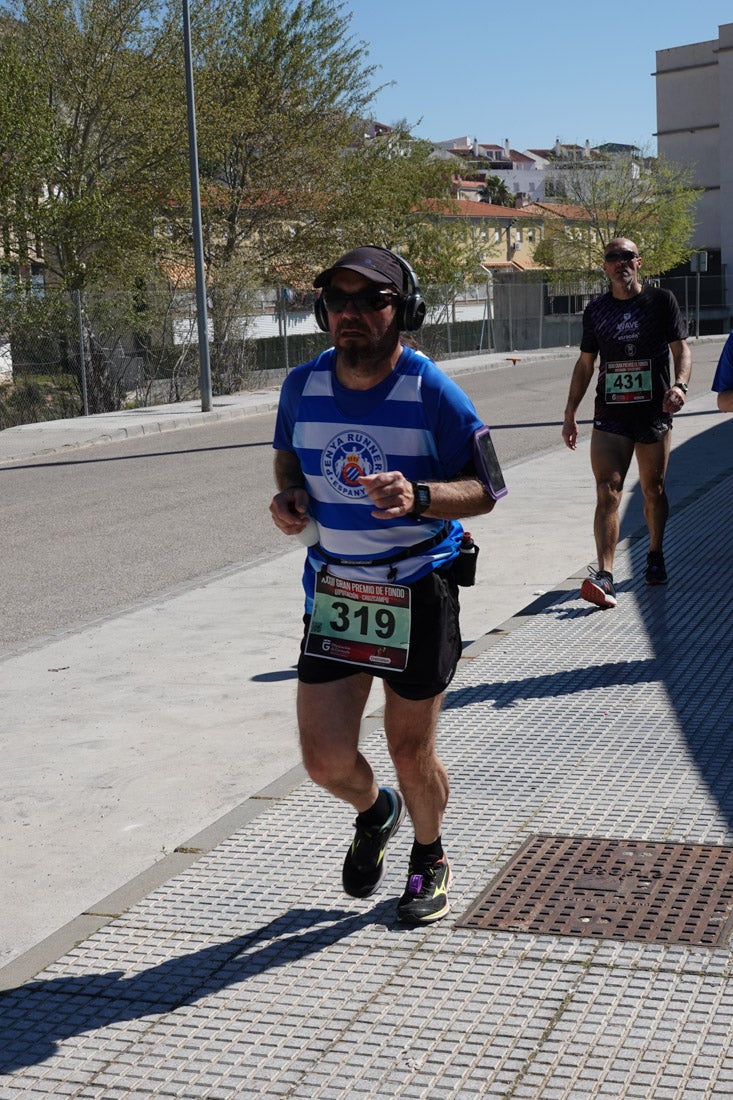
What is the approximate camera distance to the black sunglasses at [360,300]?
362 centimetres

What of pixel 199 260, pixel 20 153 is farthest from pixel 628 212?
pixel 20 153

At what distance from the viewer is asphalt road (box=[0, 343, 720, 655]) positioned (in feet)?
30.4

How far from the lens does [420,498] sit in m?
3.54

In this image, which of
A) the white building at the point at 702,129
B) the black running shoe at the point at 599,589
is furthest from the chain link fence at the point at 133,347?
the white building at the point at 702,129

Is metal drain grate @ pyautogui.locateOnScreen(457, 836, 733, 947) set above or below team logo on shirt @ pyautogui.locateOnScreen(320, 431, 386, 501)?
below

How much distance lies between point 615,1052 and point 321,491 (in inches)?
61.5

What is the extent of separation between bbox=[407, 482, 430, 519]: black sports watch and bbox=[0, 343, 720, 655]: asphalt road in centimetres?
469

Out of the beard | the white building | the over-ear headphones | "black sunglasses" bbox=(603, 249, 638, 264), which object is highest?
the white building

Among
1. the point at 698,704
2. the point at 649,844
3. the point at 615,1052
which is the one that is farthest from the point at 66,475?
the point at 615,1052

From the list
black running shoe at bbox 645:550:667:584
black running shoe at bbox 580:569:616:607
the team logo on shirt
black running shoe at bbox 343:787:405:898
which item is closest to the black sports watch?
the team logo on shirt

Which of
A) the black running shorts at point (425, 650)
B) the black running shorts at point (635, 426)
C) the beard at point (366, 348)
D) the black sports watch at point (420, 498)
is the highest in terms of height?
the beard at point (366, 348)

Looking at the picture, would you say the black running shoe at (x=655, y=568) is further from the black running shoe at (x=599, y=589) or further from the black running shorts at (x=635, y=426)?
the black running shorts at (x=635, y=426)

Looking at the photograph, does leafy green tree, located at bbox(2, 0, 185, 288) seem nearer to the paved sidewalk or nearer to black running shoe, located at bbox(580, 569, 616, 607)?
black running shoe, located at bbox(580, 569, 616, 607)

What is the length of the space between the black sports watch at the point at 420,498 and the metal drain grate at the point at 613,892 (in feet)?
3.92
